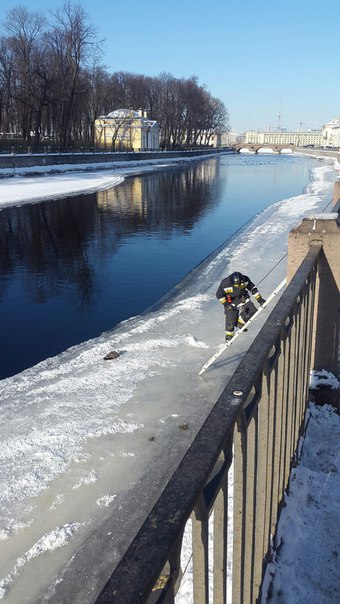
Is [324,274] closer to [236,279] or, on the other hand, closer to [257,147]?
[236,279]

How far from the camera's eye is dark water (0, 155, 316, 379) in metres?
11.2

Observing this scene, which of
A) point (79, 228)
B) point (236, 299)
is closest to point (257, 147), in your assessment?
point (79, 228)

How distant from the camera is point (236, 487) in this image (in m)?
1.93

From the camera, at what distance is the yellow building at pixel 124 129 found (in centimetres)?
9150

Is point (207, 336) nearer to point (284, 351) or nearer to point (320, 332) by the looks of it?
point (320, 332)

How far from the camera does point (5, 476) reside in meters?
5.23

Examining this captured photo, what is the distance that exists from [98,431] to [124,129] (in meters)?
93.9

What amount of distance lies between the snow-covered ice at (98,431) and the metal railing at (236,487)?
1305 millimetres

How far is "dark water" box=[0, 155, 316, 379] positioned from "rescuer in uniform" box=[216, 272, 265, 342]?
12.2 feet

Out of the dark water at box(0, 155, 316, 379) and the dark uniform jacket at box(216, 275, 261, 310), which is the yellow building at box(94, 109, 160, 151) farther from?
the dark uniform jacket at box(216, 275, 261, 310)

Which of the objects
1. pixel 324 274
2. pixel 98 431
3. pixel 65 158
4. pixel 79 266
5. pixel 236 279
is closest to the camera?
pixel 324 274

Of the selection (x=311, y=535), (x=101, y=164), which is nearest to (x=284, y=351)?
(x=311, y=535)

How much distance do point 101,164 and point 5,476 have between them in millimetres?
65112

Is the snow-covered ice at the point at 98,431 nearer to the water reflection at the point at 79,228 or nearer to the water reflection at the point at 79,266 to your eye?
the water reflection at the point at 79,266
